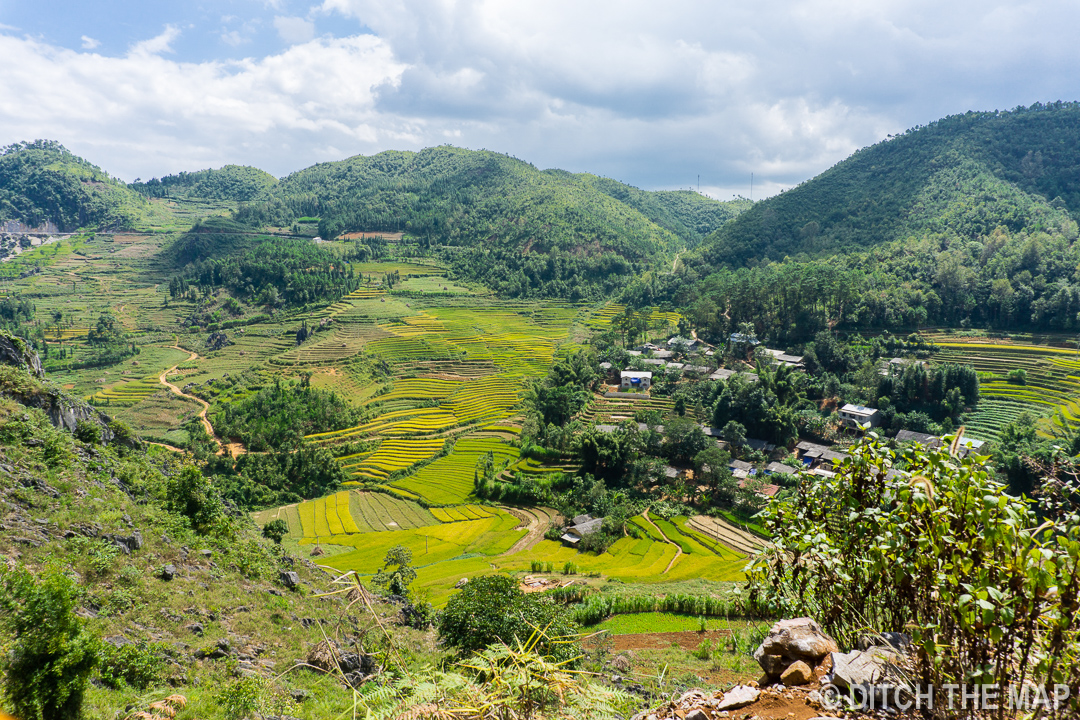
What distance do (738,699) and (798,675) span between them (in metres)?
0.68

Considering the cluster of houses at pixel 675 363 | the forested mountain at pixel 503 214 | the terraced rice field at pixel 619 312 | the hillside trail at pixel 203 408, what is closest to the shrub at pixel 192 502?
→ the hillside trail at pixel 203 408

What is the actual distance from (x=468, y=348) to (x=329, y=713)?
59225 mm

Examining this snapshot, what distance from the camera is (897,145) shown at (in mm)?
97625

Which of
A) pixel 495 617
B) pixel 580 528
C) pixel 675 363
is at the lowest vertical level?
pixel 580 528

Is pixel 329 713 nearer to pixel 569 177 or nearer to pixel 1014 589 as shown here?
pixel 1014 589

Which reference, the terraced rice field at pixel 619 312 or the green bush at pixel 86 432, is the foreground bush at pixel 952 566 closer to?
the green bush at pixel 86 432

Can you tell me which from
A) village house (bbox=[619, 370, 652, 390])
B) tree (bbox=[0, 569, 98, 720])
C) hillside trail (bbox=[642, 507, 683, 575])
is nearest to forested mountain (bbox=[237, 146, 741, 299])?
village house (bbox=[619, 370, 652, 390])

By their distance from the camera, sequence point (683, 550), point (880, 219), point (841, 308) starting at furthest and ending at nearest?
point (880, 219) → point (841, 308) → point (683, 550)

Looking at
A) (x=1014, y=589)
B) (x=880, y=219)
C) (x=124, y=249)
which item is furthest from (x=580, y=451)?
(x=124, y=249)

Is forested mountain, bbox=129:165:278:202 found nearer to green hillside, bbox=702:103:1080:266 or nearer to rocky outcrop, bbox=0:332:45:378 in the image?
green hillside, bbox=702:103:1080:266

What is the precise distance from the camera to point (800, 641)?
16.6ft

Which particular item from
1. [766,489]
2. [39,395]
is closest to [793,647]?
[39,395]

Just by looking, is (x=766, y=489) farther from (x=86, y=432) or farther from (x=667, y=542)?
(x=86, y=432)

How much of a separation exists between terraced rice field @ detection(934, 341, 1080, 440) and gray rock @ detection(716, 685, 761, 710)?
4317cm
